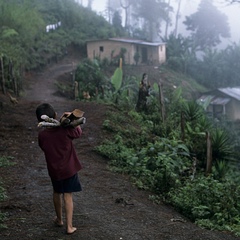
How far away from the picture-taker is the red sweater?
4.31 metres

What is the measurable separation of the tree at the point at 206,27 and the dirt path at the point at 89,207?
44.2m

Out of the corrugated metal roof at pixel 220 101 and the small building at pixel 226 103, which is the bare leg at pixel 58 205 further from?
the corrugated metal roof at pixel 220 101

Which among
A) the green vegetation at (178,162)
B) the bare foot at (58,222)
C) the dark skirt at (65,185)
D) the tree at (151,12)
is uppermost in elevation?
the tree at (151,12)

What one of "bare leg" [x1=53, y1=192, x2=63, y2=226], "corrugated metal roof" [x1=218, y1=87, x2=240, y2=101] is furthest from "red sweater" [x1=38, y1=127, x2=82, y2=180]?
"corrugated metal roof" [x1=218, y1=87, x2=240, y2=101]

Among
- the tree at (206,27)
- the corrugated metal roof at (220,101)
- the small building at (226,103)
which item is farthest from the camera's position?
the tree at (206,27)

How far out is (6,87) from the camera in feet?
59.2

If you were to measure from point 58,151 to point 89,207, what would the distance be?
154 cm

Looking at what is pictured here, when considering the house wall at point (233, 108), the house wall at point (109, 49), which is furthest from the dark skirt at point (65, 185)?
the house wall at point (109, 49)

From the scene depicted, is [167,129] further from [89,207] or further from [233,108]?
[233,108]

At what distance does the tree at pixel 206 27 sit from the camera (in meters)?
51.3

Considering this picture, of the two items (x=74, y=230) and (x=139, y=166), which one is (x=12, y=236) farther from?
(x=139, y=166)

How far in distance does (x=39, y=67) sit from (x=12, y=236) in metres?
27.1

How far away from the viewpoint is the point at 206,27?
Answer: 52.1 metres

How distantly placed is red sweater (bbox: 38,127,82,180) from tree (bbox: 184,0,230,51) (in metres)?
47.7
